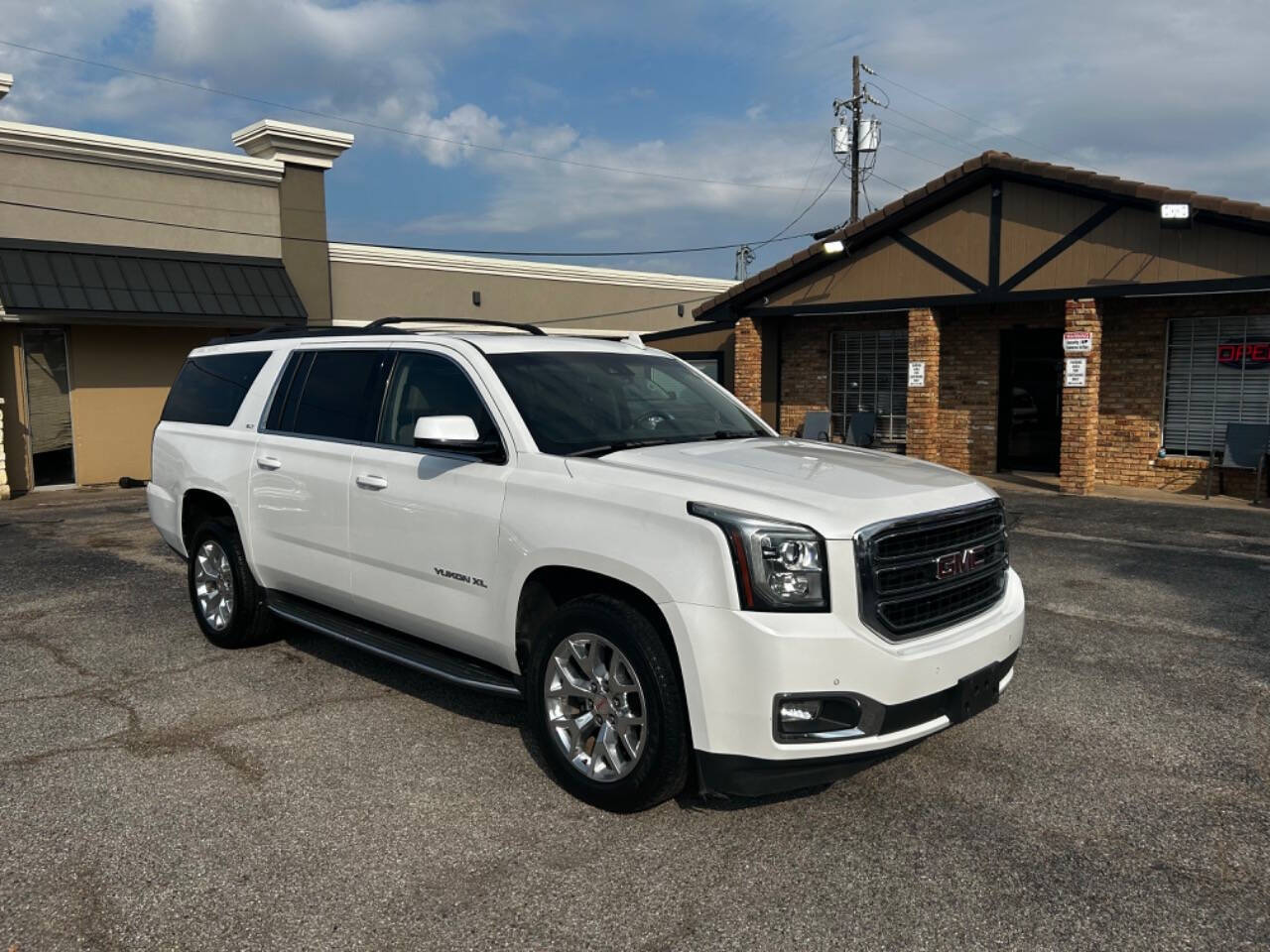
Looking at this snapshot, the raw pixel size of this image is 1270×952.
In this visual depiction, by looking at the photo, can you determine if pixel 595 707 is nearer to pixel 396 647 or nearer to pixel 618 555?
pixel 618 555

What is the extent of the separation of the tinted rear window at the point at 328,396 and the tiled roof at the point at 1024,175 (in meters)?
11.0

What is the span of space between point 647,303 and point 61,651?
2237cm

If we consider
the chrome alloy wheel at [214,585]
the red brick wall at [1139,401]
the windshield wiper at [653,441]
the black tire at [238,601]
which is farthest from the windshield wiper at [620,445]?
the red brick wall at [1139,401]

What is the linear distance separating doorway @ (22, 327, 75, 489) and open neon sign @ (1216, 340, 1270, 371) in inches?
716

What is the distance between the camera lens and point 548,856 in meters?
3.56

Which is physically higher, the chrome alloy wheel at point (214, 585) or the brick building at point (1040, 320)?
the brick building at point (1040, 320)

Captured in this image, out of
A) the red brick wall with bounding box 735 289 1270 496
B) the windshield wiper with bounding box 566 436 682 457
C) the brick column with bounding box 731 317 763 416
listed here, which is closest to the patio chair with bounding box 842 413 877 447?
the red brick wall with bounding box 735 289 1270 496

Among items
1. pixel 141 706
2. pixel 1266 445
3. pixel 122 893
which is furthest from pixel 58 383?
pixel 1266 445

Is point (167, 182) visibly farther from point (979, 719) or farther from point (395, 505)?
point (979, 719)

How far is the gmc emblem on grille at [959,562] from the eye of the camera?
3.85 metres

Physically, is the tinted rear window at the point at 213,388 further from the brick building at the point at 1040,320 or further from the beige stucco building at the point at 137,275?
the brick building at the point at 1040,320

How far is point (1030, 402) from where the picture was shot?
16.0 m

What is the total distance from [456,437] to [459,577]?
2.10ft

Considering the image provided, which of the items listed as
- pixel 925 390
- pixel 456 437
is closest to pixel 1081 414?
pixel 925 390
